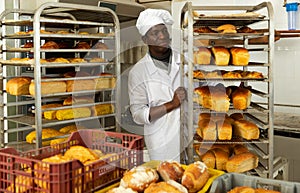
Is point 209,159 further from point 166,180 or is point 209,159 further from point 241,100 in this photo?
point 166,180

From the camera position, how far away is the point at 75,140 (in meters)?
1.63

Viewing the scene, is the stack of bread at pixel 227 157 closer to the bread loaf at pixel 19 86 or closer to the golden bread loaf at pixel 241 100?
the golden bread loaf at pixel 241 100

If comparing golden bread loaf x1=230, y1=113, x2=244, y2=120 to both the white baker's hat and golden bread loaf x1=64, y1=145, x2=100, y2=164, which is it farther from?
golden bread loaf x1=64, y1=145, x2=100, y2=164

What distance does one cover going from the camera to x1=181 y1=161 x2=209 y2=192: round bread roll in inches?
50.2

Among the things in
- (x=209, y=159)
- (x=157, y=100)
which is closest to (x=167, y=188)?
(x=209, y=159)

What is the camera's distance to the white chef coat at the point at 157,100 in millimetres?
2436

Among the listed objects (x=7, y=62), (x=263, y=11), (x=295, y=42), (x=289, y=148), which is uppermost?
(x=263, y=11)

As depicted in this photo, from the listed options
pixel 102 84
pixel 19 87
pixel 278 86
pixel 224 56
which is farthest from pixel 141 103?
pixel 278 86

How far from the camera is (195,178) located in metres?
1.29

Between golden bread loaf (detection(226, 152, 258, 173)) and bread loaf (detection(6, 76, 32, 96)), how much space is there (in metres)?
1.39

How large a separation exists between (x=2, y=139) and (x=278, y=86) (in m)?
2.50

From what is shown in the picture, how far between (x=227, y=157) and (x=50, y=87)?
120 centimetres

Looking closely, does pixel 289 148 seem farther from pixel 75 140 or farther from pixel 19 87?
pixel 19 87

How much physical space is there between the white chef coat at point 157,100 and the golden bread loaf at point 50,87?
47cm
